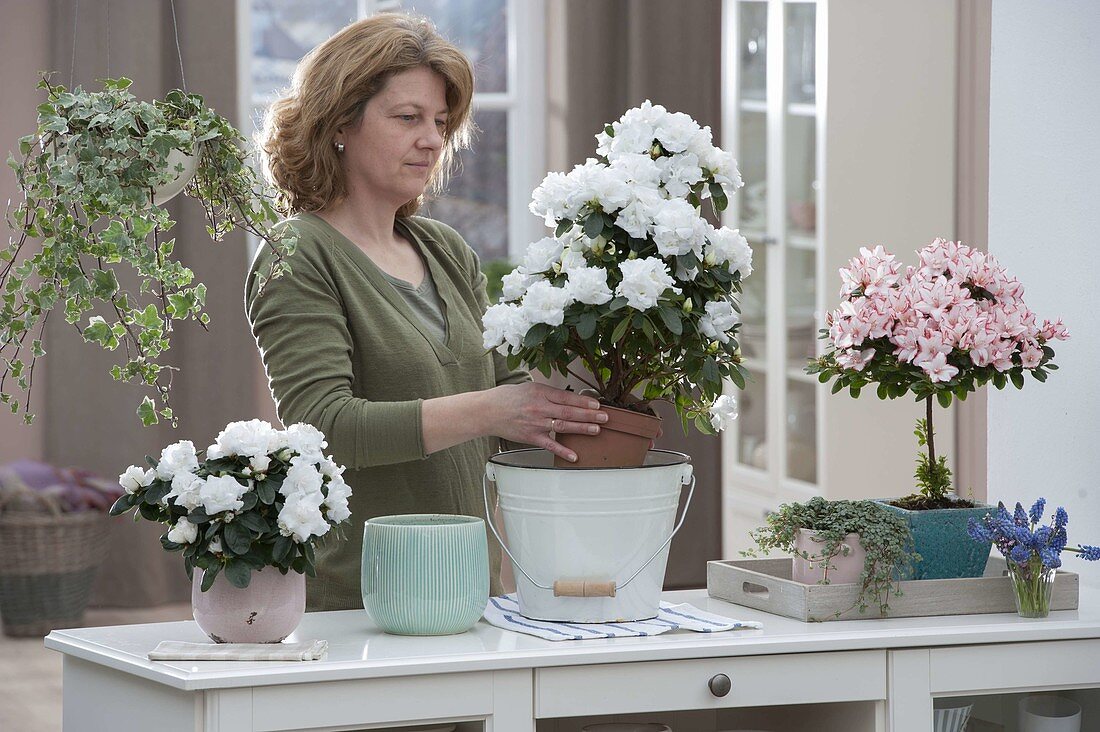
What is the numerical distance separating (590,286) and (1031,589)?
0.77 meters

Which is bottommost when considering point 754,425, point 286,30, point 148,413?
point 754,425

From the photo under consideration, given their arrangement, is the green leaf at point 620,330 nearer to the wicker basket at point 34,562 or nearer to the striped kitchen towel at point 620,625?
the striped kitchen towel at point 620,625

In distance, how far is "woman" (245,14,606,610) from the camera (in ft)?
6.05

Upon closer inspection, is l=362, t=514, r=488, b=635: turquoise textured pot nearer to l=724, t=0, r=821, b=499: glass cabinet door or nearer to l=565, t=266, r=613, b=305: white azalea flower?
l=565, t=266, r=613, b=305: white azalea flower

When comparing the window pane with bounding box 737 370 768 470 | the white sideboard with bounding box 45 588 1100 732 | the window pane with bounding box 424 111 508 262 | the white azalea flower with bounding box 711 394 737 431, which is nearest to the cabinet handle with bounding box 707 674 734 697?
the white sideboard with bounding box 45 588 1100 732

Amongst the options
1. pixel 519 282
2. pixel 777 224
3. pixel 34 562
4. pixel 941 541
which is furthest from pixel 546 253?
pixel 777 224

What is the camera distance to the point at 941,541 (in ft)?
5.99

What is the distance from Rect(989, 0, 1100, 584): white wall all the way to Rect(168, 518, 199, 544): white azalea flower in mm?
1620

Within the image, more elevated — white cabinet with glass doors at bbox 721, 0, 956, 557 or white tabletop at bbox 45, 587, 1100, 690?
white cabinet with glass doors at bbox 721, 0, 956, 557

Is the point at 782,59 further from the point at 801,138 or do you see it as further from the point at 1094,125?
the point at 1094,125

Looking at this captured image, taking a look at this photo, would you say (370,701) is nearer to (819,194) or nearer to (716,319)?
(716,319)

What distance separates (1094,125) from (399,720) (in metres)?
1.76

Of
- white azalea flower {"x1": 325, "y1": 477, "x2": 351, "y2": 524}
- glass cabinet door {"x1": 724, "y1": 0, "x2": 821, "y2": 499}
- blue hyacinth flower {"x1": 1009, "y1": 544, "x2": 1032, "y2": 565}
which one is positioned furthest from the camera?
glass cabinet door {"x1": 724, "y1": 0, "x2": 821, "y2": 499}

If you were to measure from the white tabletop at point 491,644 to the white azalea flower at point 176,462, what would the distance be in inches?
8.4
